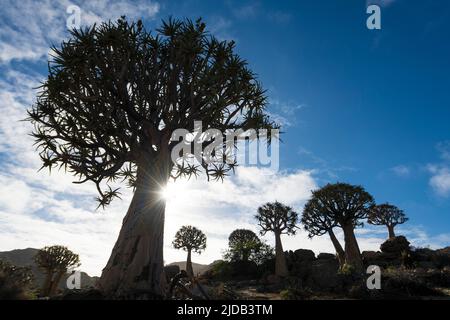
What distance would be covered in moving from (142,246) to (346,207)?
62.8ft

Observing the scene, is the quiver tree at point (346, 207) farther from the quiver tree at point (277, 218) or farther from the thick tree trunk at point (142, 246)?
the thick tree trunk at point (142, 246)

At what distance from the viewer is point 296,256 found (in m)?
25.6

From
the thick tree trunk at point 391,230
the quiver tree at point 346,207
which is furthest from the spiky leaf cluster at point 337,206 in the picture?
the thick tree trunk at point 391,230

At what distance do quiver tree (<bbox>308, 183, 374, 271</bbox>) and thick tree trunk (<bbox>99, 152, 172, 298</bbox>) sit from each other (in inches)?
708

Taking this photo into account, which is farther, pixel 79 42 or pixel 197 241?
pixel 197 241

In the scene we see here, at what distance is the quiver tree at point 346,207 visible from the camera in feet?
66.8

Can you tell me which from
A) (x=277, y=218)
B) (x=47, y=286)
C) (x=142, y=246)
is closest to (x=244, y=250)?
(x=277, y=218)

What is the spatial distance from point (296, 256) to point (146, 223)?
898 inches

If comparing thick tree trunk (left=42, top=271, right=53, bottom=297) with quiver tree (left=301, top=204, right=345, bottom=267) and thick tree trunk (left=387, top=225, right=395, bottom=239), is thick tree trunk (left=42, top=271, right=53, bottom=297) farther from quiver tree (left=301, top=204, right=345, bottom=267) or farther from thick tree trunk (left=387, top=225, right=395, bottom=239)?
thick tree trunk (left=387, top=225, right=395, bottom=239)

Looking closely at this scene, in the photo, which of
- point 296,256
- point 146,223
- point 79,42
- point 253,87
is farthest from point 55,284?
point 296,256

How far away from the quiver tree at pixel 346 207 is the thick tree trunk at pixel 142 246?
18.0 meters

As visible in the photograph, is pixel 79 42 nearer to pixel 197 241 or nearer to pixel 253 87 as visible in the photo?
pixel 253 87

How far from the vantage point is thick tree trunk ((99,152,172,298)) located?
5.24 meters

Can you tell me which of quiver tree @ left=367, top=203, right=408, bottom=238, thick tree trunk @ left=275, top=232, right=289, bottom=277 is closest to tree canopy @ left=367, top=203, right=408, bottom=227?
quiver tree @ left=367, top=203, right=408, bottom=238
